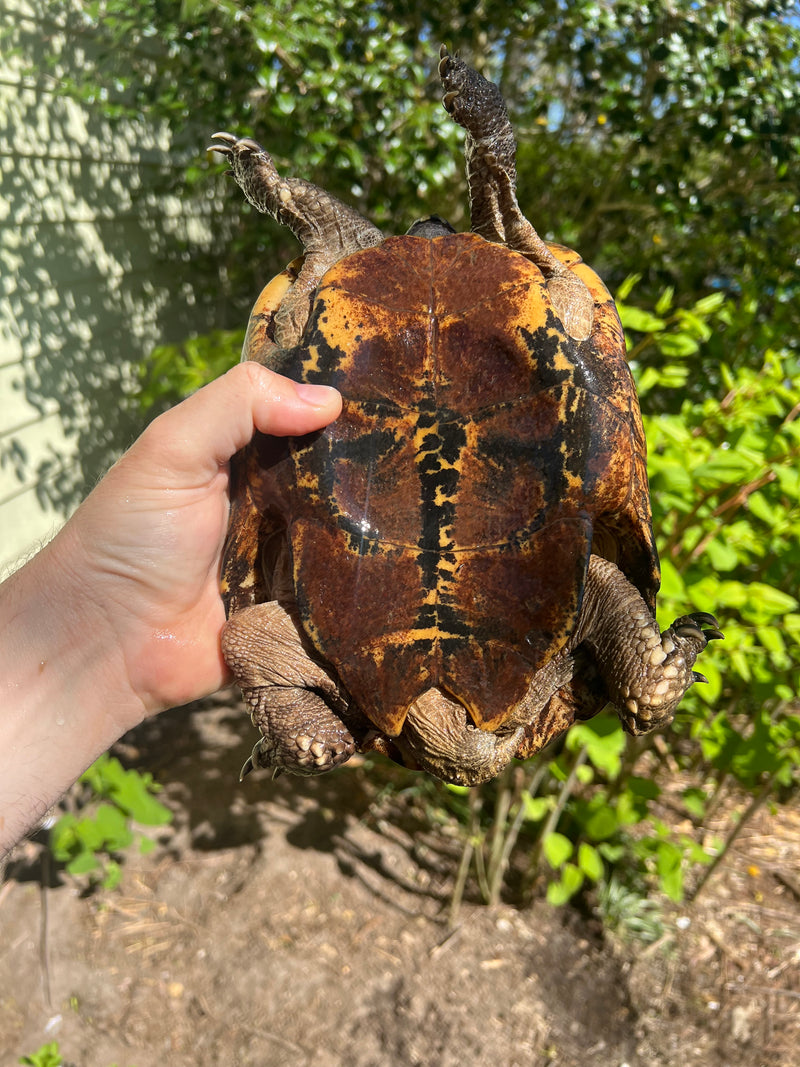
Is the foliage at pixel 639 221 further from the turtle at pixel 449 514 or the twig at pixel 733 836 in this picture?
the turtle at pixel 449 514

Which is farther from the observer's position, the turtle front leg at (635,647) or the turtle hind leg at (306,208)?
the turtle hind leg at (306,208)

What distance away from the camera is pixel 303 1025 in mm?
2775

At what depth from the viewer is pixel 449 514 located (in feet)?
5.08

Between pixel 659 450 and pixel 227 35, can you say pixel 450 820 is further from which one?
pixel 227 35

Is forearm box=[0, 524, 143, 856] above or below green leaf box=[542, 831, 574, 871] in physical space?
above

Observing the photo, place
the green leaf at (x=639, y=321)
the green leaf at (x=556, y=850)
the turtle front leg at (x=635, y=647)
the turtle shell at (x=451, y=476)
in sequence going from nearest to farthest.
→ the turtle shell at (x=451, y=476), the turtle front leg at (x=635, y=647), the green leaf at (x=639, y=321), the green leaf at (x=556, y=850)

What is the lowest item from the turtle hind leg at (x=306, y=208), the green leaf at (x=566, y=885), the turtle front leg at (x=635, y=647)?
the green leaf at (x=566, y=885)

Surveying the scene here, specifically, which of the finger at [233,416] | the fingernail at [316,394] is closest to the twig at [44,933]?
the finger at [233,416]

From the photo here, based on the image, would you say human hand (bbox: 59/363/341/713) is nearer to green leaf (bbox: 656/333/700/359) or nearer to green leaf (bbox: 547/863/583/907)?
green leaf (bbox: 656/333/700/359)

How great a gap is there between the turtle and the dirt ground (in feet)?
5.41

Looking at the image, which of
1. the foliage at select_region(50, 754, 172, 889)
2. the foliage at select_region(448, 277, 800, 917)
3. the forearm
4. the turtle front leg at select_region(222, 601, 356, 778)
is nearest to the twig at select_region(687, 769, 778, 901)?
the foliage at select_region(448, 277, 800, 917)

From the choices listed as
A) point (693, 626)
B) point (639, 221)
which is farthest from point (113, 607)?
point (639, 221)

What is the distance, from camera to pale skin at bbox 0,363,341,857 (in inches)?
68.1

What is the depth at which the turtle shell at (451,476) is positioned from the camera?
1.51 meters
